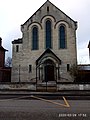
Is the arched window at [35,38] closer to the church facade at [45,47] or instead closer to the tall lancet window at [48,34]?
the church facade at [45,47]

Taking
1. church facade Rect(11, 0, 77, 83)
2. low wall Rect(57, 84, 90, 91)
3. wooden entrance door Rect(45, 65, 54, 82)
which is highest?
church facade Rect(11, 0, 77, 83)

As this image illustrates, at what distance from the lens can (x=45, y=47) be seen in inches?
1636

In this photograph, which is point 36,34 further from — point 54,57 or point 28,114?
point 28,114

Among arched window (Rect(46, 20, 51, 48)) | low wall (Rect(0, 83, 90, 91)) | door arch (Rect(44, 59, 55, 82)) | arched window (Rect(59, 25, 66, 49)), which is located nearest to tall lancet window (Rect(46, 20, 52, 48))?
arched window (Rect(46, 20, 51, 48))

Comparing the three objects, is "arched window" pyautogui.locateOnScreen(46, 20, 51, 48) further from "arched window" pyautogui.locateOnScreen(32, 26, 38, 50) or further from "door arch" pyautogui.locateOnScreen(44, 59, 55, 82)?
"door arch" pyautogui.locateOnScreen(44, 59, 55, 82)

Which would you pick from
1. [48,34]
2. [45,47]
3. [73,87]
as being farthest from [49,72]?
[73,87]

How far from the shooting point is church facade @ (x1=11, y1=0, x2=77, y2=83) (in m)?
40.4

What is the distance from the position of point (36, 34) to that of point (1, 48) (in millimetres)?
10512

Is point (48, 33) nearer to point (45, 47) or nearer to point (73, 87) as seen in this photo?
point (45, 47)

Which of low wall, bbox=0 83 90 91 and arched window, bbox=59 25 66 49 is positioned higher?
arched window, bbox=59 25 66 49

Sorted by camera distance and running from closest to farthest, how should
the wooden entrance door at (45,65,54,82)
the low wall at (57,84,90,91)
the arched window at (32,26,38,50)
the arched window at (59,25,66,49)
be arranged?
the low wall at (57,84,90,91) < the wooden entrance door at (45,65,54,82) < the arched window at (59,25,66,49) < the arched window at (32,26,38,50)

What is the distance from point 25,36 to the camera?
42750 millimetres

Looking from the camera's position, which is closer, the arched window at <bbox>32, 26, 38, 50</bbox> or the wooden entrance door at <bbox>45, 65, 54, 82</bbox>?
the wooden entrance door at <bbox>45, 65, 54, 82</bbox>

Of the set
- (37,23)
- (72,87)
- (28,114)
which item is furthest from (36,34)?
(28,114)
